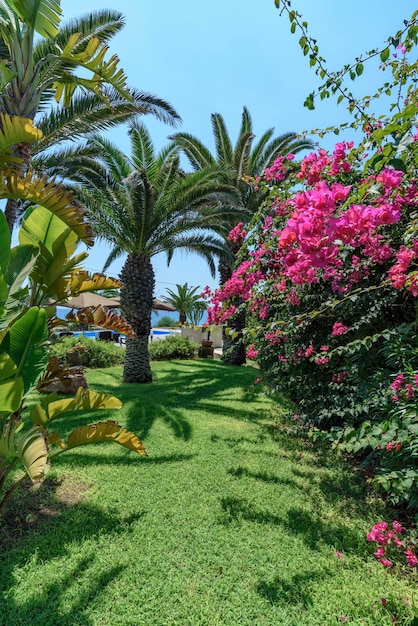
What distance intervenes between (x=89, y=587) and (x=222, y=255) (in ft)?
35.4

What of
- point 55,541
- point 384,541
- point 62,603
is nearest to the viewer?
point 62,603

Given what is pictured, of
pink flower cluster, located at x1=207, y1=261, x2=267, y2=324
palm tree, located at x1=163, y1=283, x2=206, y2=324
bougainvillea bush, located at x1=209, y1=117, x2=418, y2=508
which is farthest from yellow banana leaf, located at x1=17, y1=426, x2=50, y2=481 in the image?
palm tree, located at x1=163, y1=283, x2=206, y2=324

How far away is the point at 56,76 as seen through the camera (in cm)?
589

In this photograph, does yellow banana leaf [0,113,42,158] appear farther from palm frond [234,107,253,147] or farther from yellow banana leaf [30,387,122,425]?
palm frond [234,107,253,147]

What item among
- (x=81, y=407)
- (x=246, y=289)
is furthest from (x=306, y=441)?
(x=81, y=407)

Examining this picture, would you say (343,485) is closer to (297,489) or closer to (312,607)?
(297,489)

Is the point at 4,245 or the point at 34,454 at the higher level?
the point at 4,245

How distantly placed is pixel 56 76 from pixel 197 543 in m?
7.31

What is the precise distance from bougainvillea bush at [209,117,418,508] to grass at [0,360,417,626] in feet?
2.11

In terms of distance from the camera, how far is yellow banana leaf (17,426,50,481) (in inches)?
73.9

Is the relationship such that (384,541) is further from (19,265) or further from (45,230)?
(45,230)

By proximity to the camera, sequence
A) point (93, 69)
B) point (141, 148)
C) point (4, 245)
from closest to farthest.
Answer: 1. point (4, 245)
2. point (93, 69)
3. point (141, 148)

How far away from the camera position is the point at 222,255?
12.2 metres

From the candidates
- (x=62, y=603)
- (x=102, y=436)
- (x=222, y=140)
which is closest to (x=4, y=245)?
(x=102, y=436)
